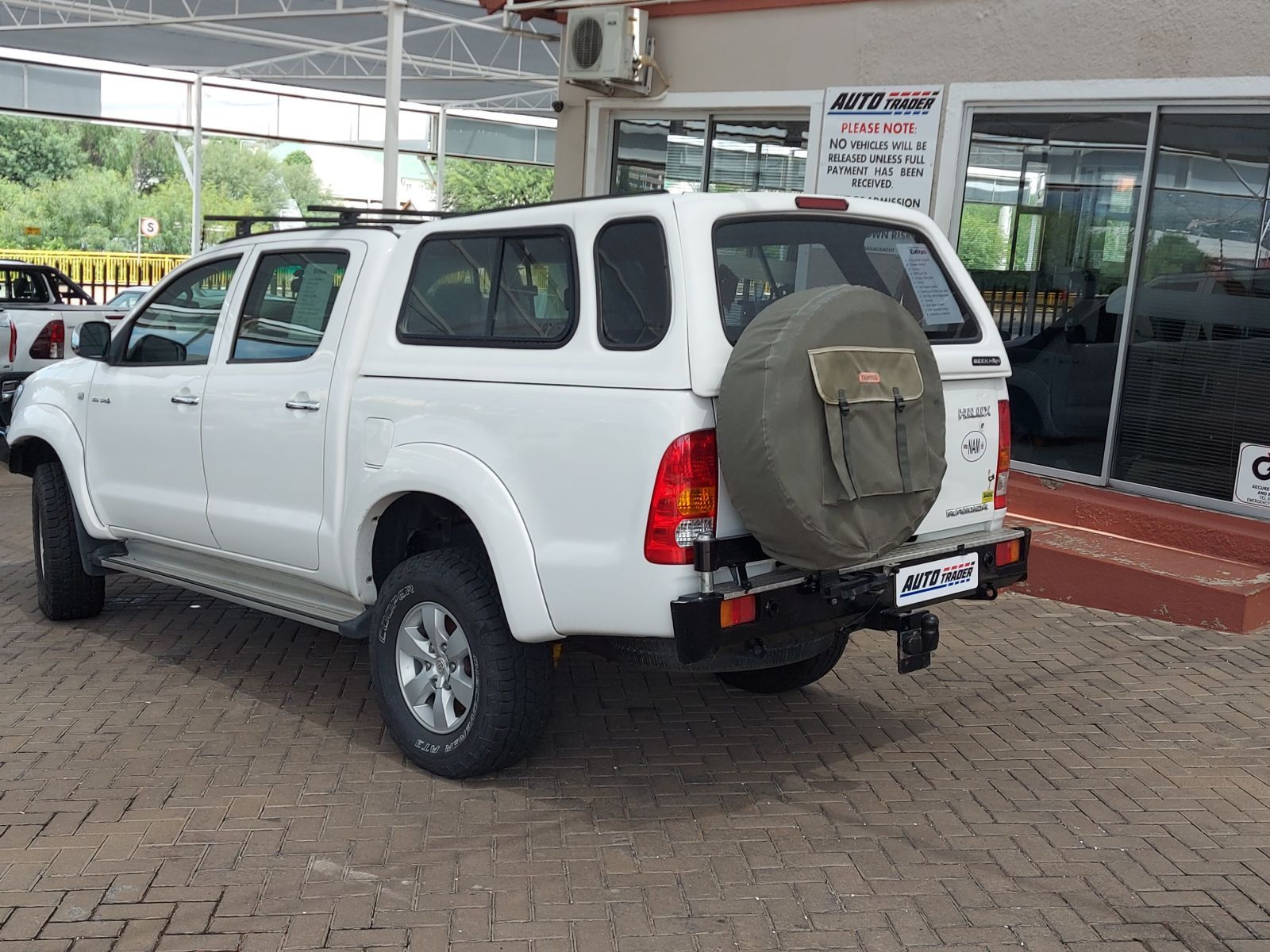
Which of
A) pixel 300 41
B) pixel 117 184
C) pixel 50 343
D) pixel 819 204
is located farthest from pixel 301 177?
pixel 819 204

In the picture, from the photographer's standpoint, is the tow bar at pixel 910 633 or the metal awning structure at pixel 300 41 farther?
the metal awning structure at pixel 300 41

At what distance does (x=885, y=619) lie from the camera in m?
4.50

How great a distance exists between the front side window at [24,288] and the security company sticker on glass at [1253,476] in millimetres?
10995

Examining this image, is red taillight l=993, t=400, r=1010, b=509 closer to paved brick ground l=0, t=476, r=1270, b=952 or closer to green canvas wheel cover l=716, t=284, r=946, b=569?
green canvas wheel cover l=716, t=284, r=946, b=569

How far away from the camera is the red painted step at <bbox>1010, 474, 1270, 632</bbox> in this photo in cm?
707

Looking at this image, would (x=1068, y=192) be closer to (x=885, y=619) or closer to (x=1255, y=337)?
(x=1255, y=337)

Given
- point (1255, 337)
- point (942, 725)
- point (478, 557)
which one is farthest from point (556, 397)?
point (1255, 337)

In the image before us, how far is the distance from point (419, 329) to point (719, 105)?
595 cm

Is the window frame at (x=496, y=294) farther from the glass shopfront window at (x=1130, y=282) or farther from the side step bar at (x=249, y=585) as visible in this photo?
the glass shopfront window at (x=1130, y=282)

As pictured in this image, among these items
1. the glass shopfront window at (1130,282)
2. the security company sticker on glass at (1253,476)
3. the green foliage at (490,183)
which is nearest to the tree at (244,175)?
the green foliage at (490,183)

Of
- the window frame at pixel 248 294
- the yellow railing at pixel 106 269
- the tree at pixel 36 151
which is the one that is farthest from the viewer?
the tree at pixel 36 151

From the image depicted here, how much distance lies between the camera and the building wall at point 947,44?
25.0 feet

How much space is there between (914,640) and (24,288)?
11627 millimetres

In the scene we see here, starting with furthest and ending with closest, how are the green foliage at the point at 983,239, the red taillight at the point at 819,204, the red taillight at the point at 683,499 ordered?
1. the green foliage at the point at 983,239
2. the red taillight at the point at 819,204
3. the red taillight at the point at 683,499
